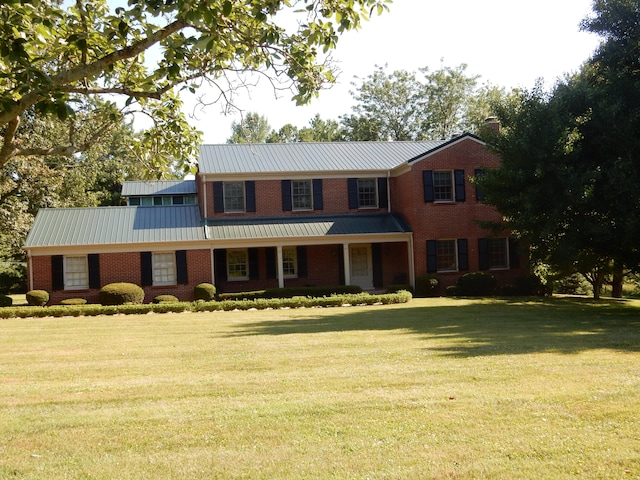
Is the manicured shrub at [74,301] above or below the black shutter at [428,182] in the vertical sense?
below

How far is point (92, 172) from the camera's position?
39.3 m

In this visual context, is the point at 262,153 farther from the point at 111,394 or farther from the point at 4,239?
the point at 111,394

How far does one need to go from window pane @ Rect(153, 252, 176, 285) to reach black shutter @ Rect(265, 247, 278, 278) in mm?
4383

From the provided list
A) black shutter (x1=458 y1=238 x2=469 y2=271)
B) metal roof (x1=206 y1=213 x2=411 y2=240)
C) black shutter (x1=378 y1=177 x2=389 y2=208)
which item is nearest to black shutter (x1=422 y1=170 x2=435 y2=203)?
metal roof (x1=206 y1=213 x2=411 y2=240)

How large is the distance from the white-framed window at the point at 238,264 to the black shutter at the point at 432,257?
832cm

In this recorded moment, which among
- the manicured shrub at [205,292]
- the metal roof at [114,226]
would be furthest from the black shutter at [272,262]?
the manicured shrub at [205,292]

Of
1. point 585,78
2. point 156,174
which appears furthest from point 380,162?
point 156,174

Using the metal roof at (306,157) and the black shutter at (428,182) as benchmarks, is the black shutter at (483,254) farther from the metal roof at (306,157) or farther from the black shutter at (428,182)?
the metal roof at (306,157)

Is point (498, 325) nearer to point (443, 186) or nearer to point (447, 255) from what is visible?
point (447, 255)

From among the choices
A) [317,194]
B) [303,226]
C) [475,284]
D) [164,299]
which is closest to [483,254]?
[475,284]

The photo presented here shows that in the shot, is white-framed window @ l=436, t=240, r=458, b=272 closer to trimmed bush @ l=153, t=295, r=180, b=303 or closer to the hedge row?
the hedge row

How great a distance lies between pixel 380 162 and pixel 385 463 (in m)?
27.7

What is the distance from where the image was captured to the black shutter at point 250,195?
31016mm

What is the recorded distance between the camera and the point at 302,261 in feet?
103
